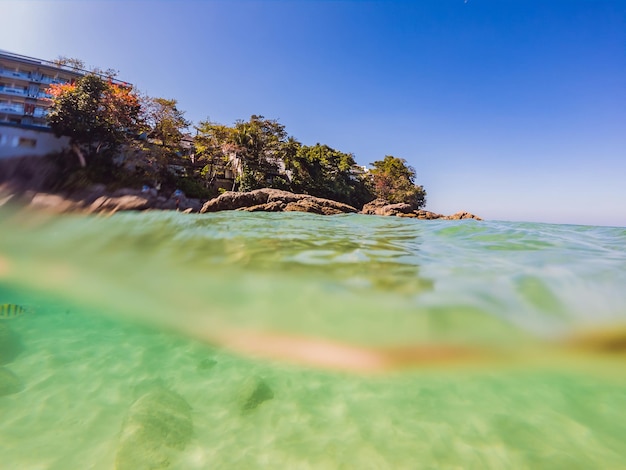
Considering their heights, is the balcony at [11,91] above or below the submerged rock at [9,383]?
above

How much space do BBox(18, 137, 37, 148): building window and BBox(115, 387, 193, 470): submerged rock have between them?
2889 centimetres

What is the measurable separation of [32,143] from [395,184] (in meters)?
40.5

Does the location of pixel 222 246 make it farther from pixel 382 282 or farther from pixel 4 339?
pixel 4 339

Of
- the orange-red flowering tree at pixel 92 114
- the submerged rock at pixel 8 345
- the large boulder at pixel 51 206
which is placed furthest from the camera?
the orange-red flowering tree at pixel 92 114

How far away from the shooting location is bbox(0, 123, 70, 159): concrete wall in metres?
22.2

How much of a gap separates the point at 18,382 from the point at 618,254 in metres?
10.0

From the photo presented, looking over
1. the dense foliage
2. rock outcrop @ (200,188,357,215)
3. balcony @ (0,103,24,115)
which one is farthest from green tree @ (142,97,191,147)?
balcony @ (0,103,24,115)

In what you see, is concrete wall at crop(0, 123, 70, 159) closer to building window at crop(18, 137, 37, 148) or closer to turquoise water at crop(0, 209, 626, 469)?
building window at crop(18, 137, 37, 148)

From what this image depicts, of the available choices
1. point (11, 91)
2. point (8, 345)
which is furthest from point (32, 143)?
point (8, 345)

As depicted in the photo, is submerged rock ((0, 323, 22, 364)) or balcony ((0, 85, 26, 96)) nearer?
submerged rock ((0, 323, 22, 364))

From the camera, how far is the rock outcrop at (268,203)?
1861 cm

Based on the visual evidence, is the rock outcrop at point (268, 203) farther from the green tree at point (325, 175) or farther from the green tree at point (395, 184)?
the green tree at point (395, 184)

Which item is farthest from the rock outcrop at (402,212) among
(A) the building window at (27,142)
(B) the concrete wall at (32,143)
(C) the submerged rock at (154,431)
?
(A) the building window at (27,142)

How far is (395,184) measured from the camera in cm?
4388
